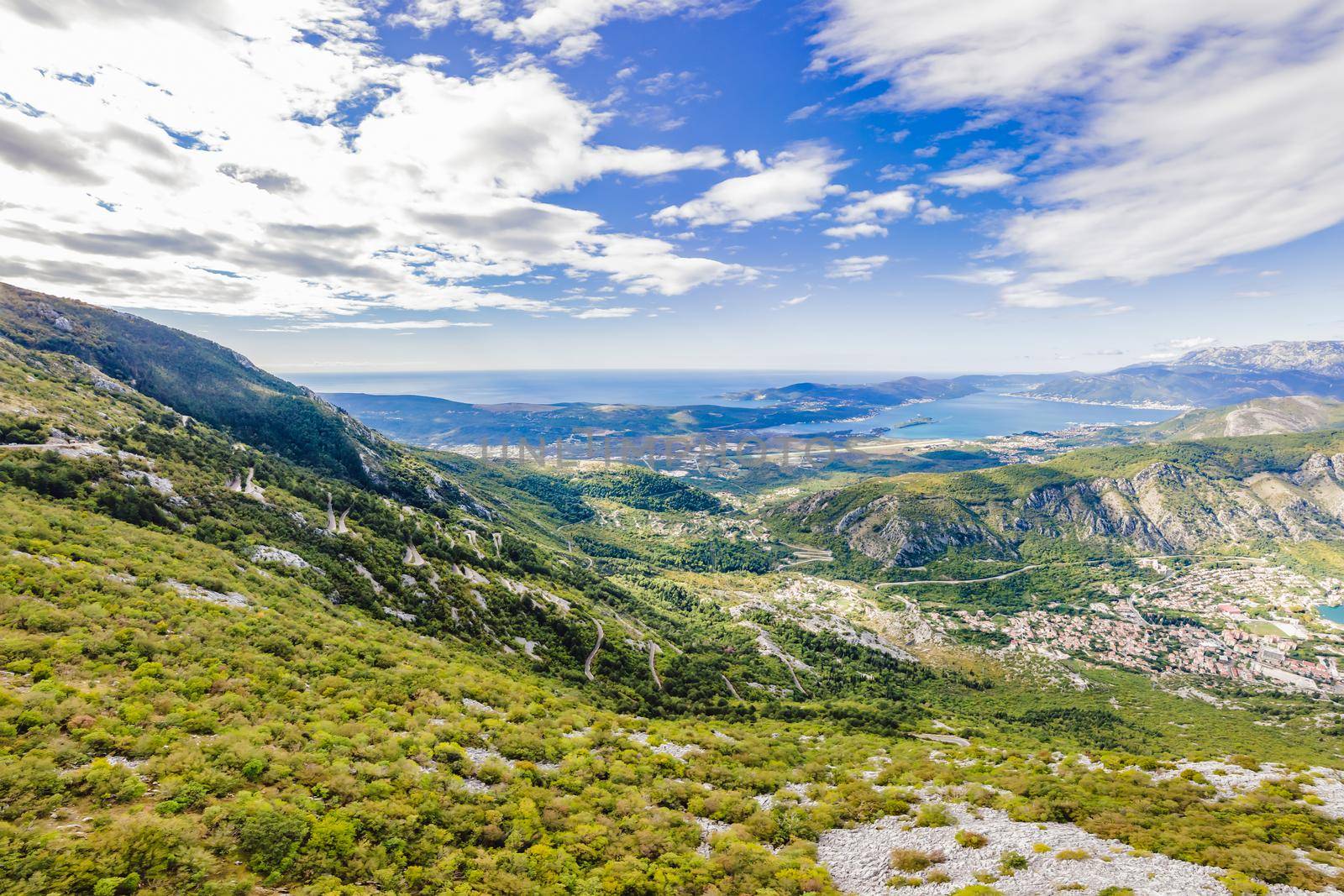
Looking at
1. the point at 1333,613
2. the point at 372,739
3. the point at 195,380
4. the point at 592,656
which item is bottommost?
the point at 1333,613

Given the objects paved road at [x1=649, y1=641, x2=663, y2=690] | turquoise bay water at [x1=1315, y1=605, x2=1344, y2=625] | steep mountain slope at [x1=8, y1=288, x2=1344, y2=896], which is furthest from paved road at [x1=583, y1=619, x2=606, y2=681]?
turquoise bay water at [x1=1315, y1=605, x2=1344, y2=625]

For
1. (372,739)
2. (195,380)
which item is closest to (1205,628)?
(372,739)

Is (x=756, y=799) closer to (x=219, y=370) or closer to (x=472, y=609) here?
(x=472, y=609)

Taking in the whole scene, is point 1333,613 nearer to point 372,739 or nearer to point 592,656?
point 592,656

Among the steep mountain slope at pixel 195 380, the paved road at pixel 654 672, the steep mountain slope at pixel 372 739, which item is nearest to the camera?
the steep mountain slope at pixel 372 739

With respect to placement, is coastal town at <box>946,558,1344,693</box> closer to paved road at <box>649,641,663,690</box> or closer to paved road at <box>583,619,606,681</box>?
paved road at <box>649,641,663,690</box>

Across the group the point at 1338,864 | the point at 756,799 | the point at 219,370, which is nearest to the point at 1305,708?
the point at 1338,864

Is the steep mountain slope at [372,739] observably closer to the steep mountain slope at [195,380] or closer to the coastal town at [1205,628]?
the steep mountain slope at [195,380]

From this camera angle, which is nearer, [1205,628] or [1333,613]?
[1205,628]

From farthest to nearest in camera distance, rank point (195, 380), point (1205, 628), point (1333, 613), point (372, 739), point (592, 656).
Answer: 1. point (1333, 613)
2. point (1205, 628)
3. point (195, 380)
4. point (592, 656)
5. point (372, 739)

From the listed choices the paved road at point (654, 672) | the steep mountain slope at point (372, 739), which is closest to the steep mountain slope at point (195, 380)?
the steep mountain slope at point (372, 739)

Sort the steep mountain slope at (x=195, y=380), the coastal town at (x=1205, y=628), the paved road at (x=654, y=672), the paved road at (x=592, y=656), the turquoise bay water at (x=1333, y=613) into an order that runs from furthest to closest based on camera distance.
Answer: the turquoise bay water at (x=1333, y=613)
the coastal town at (x=1205, y=628)
the steep mountain slope at (x=195, y=380)
the paved road at (x=654, y=672)
the paved road at (x=592, y=656)
